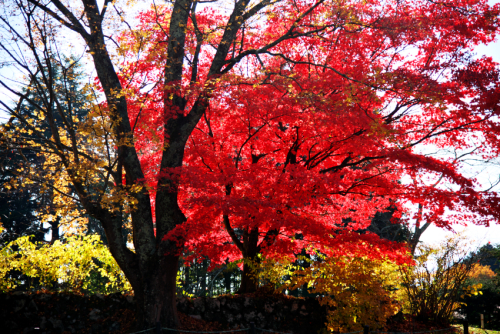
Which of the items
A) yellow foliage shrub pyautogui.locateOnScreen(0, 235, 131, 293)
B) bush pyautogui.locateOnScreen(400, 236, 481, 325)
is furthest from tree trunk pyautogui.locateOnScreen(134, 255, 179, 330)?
bush pyautogui.locateOnScreen(400, 236, 481, 325)

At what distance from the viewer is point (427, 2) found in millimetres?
8477

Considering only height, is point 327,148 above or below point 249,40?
below

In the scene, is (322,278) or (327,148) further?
(327,148)

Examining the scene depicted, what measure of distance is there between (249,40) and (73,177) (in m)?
5.45

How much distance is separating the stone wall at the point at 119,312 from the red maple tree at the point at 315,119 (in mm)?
813

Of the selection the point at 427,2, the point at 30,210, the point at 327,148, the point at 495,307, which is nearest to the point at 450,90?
the point at 427,2

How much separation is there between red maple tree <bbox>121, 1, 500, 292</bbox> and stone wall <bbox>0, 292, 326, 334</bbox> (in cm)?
81

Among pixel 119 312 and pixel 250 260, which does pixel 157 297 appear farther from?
pixel 250 260

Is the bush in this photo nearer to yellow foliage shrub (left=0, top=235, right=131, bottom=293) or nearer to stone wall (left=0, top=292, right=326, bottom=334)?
stone wall (left=0, top=292, right=326, bottom=334)

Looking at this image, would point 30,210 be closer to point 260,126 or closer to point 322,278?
point 260,126

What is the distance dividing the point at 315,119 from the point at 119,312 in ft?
20.0

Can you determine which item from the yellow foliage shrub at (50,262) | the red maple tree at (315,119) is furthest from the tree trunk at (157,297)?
the yellow foliage shrub at (50,262)

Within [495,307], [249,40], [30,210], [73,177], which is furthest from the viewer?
[30,210]

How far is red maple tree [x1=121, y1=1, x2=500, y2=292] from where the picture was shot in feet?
22.6
